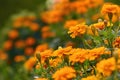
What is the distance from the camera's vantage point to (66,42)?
4984 mm

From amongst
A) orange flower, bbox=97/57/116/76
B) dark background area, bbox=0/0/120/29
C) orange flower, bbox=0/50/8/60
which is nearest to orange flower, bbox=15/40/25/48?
orange flower, bbox=0/50/8/60

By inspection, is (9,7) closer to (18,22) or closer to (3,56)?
(18,22)

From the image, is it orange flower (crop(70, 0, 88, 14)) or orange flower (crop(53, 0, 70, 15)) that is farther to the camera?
orange flower (crop(53, 0, 70, 15))

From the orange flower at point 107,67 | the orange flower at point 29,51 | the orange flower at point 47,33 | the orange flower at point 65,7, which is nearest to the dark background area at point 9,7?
the orange flower at point 29,51

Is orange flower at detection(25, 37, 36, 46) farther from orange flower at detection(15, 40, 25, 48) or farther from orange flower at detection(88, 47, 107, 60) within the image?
orange flower at detection(88, 47, 107, 60)

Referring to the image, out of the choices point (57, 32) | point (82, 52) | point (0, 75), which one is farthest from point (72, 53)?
point (0, 75)

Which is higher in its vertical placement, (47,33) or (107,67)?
(47,33)

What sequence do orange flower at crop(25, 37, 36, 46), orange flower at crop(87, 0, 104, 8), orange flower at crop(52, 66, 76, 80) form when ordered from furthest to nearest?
orange flower at crop(25, 37, 36, 46), orange flower at crop(87, 0, 104, 8), orange flower at crop(52, 66, 76, 80)

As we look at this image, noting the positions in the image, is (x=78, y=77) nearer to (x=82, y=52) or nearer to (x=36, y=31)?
(x=82, y=52)

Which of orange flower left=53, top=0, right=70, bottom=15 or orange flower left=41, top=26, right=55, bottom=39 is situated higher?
orange flower left=53, top=0, right=70, bottom=15

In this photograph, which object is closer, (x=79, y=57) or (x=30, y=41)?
(x=79, y=57)

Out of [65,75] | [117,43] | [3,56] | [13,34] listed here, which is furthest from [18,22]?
[65,75]

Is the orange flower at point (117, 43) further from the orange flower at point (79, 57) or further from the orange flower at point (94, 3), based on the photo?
the orange flower at point (94, 3)

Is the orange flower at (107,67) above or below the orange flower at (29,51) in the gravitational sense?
above
